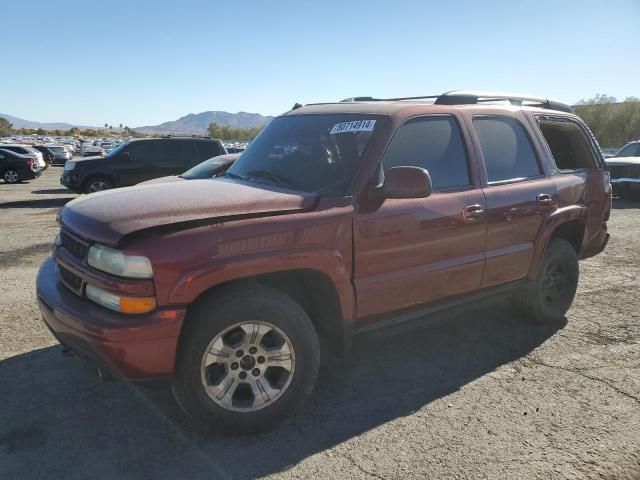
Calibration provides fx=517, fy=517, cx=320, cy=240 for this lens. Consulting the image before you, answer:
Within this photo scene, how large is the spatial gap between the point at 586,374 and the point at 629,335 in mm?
1089

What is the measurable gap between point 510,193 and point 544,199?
0.46 meters

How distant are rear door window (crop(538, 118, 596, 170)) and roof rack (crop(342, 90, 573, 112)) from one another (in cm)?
24

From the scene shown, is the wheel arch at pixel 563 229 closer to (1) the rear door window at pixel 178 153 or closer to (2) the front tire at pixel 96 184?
(1) the rear door window at pixel 178 153

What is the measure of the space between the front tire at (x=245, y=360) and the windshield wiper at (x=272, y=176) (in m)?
0.90

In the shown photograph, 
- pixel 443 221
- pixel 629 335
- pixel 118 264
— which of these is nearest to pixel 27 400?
pixel 118 264

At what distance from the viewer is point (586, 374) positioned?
12.4ft

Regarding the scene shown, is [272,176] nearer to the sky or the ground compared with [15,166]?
nearer to the sky

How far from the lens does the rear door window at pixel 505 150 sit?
13.3ft

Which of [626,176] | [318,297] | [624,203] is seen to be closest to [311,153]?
[318,297]

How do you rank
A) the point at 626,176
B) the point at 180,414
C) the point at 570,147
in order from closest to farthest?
the point at 180,414 < the point at 570,147 < the point at 626,176

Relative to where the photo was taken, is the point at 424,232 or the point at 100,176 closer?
the point at 424,232

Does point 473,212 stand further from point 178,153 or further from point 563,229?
point 178,153

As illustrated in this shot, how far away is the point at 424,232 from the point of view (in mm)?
3469

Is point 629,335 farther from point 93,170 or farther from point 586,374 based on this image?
point 93,170
